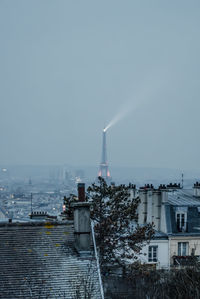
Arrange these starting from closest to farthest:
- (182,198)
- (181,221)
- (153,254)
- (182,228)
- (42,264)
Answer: (42,264) → (153,254) → (182,228) → (181,221) → (182,198)

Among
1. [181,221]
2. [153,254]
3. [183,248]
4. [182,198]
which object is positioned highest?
[182,198]

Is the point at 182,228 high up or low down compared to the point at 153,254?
up

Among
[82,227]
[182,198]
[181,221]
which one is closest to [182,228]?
[181,221]

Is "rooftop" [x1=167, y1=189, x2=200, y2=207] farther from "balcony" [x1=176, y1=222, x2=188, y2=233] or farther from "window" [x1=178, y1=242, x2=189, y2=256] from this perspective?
"window" [x1=178, y1=242, x2=189, y2=256]

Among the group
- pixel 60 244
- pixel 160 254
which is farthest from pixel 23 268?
pixel 160 254

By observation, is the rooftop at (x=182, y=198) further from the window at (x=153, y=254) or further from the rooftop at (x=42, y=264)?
the rooftop at (x=42, y=264)

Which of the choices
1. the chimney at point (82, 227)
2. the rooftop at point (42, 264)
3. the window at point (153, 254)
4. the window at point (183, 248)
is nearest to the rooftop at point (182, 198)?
the window at point (183, 248)

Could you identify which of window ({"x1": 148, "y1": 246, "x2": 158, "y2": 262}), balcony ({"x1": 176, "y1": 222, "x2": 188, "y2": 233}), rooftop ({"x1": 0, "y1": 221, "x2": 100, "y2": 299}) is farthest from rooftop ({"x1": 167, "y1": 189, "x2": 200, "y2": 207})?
rooftop ({"x1": 0, "y1": 221, "x2": 100, "y2": 299})

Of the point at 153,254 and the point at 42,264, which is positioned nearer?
the point at 42,264

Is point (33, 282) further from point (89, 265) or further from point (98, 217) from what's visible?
point (98, 217)

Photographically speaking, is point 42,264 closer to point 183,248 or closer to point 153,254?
point 153,254
